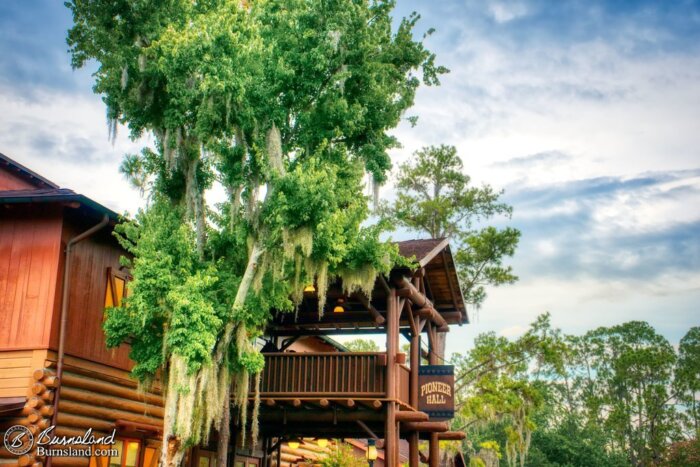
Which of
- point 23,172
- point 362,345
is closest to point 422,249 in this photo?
point 23,172

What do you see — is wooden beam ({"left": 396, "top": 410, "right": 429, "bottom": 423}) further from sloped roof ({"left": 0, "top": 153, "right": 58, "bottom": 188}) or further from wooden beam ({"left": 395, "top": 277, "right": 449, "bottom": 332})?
sloped roof ({"left": 0, "top": 153, "right": 58, "bottom": 188})

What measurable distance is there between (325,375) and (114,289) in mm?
5187

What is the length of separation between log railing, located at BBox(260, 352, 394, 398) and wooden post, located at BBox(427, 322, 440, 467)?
15.1ft

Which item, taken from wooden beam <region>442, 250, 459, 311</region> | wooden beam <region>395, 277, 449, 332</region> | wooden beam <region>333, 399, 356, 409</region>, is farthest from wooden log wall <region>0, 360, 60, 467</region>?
wooden beam <region>442, 250, 459, 311</region>

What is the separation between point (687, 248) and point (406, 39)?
47.7m

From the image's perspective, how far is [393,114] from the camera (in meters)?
14.6

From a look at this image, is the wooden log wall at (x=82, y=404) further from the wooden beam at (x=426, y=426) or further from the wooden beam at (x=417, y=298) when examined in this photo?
the wooden beam at (x=426, y=426)

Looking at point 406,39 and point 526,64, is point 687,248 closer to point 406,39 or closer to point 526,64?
point 526,64

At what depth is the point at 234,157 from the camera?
1368cm

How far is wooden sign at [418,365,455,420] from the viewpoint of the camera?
1773 cm

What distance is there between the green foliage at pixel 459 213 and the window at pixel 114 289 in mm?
14425

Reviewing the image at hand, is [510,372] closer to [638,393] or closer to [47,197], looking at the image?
[47,197]

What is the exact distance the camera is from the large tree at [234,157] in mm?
12383

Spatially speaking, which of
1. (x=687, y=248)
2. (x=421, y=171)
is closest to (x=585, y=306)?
(x=687, y=248)
